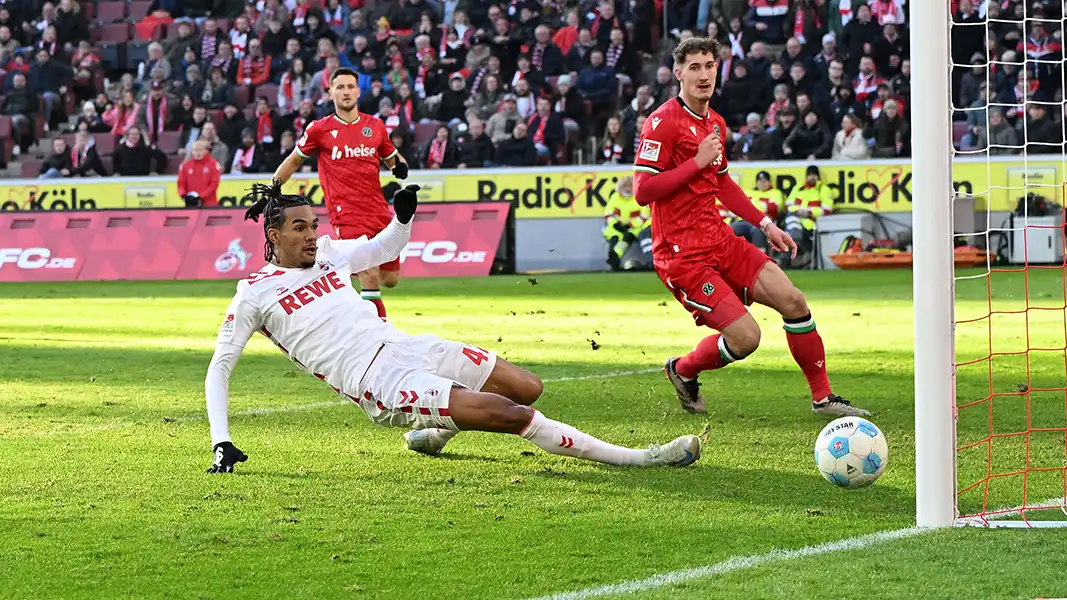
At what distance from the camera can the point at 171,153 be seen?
26.9 meters

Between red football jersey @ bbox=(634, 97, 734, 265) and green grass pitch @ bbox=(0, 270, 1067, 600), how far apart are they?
0.91 metres

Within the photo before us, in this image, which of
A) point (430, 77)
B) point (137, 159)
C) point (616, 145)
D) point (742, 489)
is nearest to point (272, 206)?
point (742, 489)

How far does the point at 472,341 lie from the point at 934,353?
7346 mm

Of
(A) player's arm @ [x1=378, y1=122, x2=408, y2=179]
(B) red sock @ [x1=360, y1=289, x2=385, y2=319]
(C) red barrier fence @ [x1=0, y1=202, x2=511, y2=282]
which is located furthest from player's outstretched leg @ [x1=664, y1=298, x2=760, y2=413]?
(C) red barrier fence @ [x1=0, y1=202, x2=511, y2=282]

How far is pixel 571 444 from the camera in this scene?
6.12m

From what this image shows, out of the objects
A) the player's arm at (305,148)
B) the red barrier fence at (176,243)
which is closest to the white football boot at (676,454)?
the player's arm at (305,148)

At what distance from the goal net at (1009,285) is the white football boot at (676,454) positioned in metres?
1.07

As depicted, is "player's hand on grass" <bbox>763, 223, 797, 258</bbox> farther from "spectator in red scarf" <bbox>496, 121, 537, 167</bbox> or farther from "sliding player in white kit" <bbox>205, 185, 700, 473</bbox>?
"spectator in red scarf" <bbox>496, 121, 537, 167</bbox>

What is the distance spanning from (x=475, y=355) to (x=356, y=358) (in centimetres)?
54

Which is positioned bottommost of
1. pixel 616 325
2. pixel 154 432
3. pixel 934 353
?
pixel 616 325

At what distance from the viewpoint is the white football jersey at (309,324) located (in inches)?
241

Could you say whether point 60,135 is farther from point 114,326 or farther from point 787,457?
point 787,457

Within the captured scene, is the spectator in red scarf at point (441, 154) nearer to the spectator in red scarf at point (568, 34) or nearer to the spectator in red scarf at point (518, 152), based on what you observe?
the spectator in red scarf at point (518, 152)

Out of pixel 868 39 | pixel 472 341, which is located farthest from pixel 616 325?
pixel 868 39
